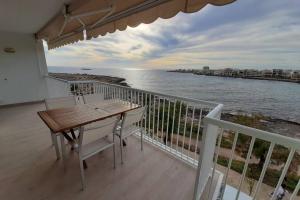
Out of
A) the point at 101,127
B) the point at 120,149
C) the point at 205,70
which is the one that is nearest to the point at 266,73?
the point at 205,70

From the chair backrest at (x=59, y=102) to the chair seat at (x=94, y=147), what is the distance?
115 centimetres

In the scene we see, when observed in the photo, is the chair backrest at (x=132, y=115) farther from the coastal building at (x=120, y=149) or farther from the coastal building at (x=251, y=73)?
the coastal building at (x=251, y=73)

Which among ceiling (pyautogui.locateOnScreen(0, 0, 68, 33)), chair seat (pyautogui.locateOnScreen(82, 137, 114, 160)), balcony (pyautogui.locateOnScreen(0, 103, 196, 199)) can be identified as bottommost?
balcony (pyautogui.locateOnScreen(0, 103, 196, 199))

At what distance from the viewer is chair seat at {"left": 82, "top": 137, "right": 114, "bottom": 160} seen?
187 centimetres

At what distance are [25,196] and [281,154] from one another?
34.7ft

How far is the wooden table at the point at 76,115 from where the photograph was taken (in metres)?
1.86

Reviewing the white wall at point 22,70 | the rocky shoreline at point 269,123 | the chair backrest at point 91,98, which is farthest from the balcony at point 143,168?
the rocky shoreline at point 269,123

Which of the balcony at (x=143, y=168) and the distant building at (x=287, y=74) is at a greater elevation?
the distant building at (x=287, y=74)

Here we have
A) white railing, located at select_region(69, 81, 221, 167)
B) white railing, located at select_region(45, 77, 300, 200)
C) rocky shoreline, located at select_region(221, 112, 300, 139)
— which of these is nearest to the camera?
white railing, located at select_region(45, 77, 300, 200)

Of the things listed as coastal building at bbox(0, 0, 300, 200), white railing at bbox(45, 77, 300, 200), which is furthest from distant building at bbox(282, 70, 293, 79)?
coastal building at bbox(0, 0, 300, 200)

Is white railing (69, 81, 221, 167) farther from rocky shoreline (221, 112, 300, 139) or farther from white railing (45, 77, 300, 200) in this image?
rocky shoreline (221, 112, 300, 139)

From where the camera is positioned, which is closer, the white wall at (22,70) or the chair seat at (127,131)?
the chair seat at (127,131)

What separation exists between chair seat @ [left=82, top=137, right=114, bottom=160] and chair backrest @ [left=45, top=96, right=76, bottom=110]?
1.15 metres

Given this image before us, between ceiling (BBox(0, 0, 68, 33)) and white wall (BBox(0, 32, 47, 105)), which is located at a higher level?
ceiling (BBox(0, 0, 68, 33))
